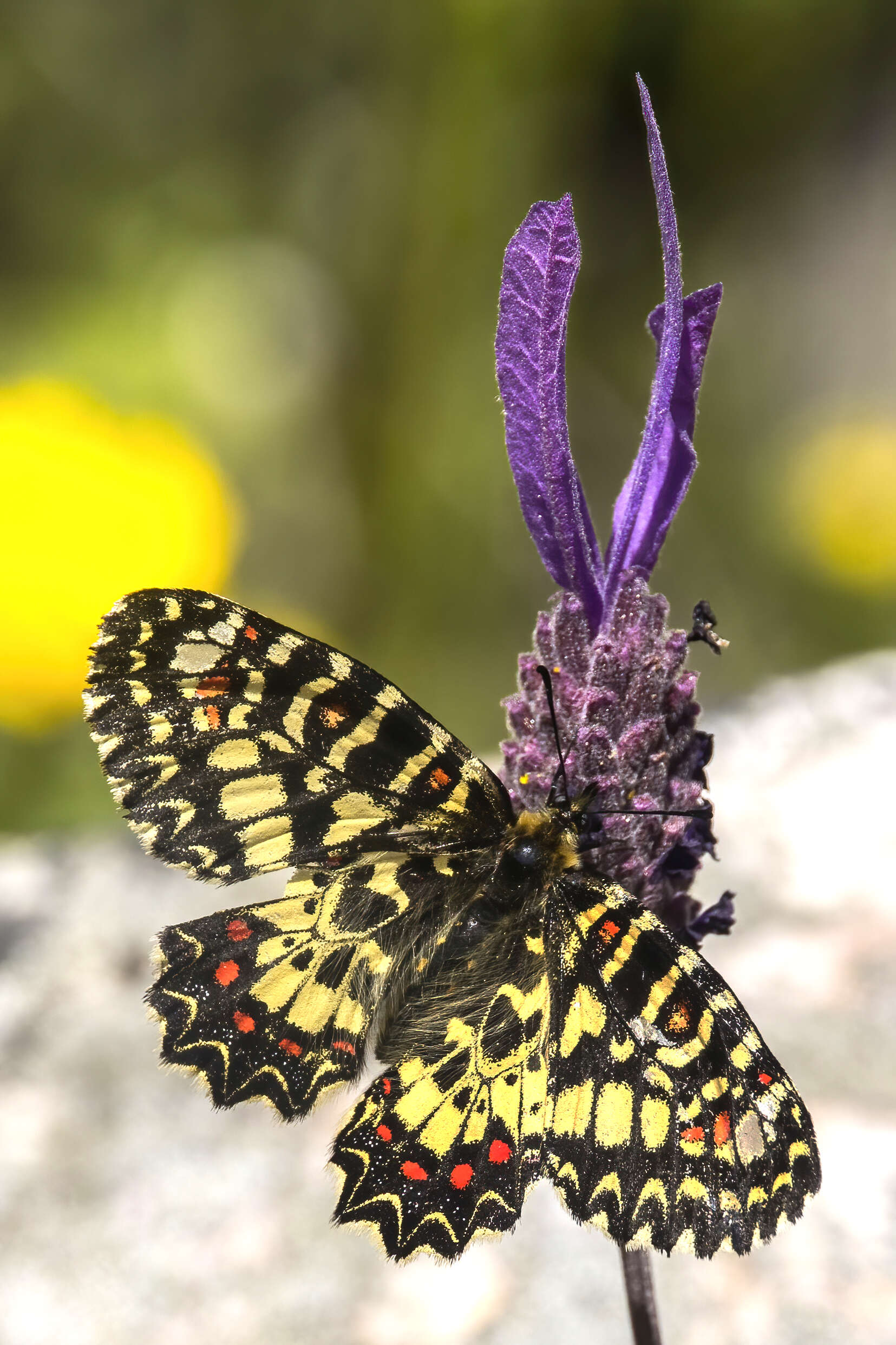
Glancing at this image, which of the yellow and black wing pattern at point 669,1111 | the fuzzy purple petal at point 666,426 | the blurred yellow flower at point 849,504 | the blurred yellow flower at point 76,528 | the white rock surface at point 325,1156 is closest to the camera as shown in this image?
the yellow and black wing pattern at point 669,1111

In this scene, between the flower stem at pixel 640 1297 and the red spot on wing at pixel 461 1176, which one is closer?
the red spot on wing at pixel 461 1176

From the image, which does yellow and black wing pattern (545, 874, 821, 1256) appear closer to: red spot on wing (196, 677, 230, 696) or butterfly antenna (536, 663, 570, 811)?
butterfly antenna (536, 663, 570, 811)

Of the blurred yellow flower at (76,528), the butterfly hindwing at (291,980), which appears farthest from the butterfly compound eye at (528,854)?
the blurred yellow flower at (76,528)

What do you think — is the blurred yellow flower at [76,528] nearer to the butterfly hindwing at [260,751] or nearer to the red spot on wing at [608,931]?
the butterfly hindwing at [260,751]

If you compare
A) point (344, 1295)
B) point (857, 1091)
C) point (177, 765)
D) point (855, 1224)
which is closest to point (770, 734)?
point (857, 1091)

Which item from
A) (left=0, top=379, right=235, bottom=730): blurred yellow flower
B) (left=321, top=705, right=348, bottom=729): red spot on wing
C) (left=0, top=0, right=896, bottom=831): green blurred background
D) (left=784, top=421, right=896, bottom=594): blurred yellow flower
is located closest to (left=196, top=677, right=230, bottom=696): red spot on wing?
(left=321, top=705, right=348, bottom=729): red spot on wing

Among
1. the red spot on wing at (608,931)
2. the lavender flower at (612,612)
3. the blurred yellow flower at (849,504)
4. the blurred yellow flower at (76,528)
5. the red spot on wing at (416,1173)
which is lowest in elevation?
the red spot on wing at (416,1173)

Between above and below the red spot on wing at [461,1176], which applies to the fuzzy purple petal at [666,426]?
above
